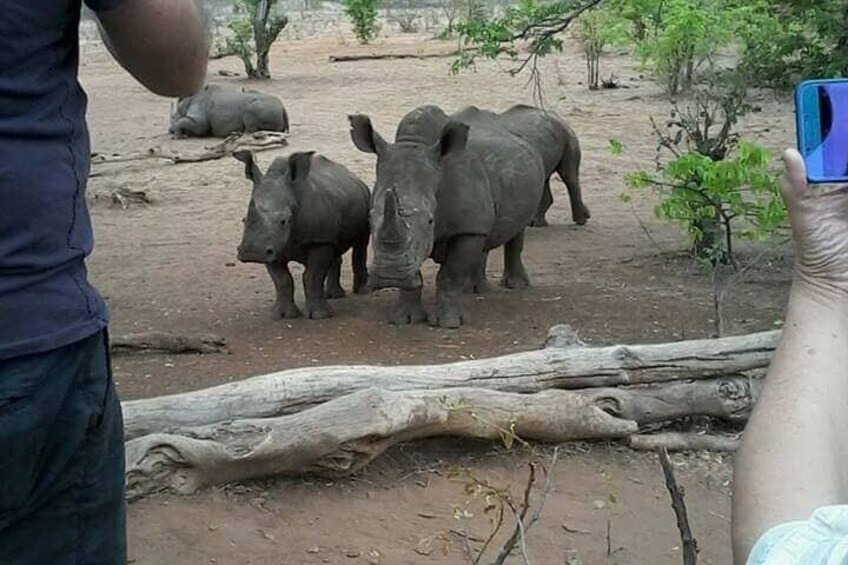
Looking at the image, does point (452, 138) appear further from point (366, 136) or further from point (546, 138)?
point (546, 138)

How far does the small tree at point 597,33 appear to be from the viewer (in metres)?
14.6

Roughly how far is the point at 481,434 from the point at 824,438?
3038 millimetres

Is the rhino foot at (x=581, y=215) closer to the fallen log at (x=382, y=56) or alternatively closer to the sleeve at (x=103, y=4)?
the sleeve at (x=103, y=4)

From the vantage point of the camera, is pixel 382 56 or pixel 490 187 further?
pixel 382 56

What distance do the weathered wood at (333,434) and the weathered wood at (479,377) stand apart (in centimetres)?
15

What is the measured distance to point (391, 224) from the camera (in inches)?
273

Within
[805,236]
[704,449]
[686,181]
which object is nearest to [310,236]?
[686,181]

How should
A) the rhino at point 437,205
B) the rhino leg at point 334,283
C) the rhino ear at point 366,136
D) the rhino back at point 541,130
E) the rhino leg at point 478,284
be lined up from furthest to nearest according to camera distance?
the rhino back at point 541,130 → the rhino leg at point 478,284 → the rhino leg at point 334,283 → the rhino ear at point 366,136 → the rhino at point 437,205

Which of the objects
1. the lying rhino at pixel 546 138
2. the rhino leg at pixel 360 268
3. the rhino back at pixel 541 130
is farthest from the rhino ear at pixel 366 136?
the rhino back at pixel 541 130

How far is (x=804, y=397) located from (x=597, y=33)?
1711 centimetres

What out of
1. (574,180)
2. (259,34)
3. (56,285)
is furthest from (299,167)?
(259,34)

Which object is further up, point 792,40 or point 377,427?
point 792,40

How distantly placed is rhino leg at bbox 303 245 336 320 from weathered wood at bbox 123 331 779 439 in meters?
2.74

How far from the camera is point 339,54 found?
28469mm
